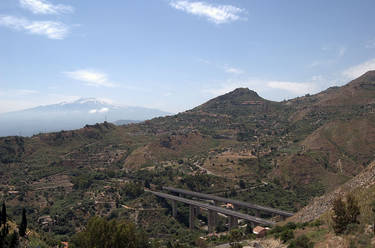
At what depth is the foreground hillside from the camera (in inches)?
2930

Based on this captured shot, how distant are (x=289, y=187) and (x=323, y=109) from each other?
9190 cm

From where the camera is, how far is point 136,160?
11756 centimetres

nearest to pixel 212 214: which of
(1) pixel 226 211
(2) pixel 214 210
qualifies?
(2) pixel 214 210

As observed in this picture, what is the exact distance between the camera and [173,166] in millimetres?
111500

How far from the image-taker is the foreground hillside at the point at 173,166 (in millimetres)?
74431

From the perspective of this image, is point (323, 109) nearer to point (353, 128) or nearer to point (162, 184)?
point (353, 128)

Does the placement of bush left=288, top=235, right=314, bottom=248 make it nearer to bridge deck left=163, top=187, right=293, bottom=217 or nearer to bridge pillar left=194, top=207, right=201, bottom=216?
bridge deck left=163, top=187, right=293, bottom=217

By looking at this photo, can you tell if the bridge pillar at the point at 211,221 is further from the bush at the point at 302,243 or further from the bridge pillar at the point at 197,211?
the bush at the point at 302,243

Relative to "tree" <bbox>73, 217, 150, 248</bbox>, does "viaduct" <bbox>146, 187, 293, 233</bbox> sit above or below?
below

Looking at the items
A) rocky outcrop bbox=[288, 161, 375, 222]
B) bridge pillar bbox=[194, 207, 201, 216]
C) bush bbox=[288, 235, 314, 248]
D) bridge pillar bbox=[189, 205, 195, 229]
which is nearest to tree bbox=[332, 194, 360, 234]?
bush bbox=[288, 235, 314, 248]

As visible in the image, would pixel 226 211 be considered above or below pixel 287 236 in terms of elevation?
below

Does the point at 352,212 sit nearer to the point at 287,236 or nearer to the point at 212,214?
the point at 287,236

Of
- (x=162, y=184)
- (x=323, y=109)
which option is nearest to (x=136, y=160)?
(x=162, y=184)

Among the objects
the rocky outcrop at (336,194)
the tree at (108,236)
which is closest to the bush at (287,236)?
the rocky outcrop at (336,194)
